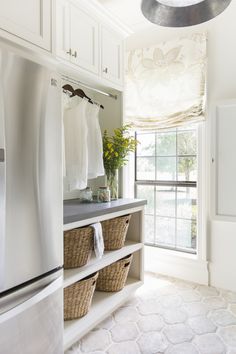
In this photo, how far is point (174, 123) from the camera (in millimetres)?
2859

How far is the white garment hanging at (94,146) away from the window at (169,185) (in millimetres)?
984

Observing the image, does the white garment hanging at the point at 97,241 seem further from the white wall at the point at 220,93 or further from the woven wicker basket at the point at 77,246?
the white wall at the point at 220,93

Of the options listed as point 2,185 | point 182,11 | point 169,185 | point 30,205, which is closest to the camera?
point 2,185

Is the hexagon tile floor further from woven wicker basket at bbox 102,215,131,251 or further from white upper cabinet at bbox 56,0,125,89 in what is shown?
white upper cabinet at bbox 56,0,125,89

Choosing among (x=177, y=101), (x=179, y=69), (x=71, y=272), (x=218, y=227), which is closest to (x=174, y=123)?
(x=177, y=101)

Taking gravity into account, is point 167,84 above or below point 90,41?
below

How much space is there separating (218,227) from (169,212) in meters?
0.59

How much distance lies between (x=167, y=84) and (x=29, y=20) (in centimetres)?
187

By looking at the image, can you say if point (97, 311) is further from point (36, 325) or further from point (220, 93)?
point (220, 93)

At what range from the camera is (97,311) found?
1.99 metres

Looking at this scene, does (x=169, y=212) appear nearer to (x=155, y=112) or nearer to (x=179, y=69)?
(x=155, y=112)

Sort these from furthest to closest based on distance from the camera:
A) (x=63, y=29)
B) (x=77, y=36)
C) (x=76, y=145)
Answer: (x=76, y=145) < (x=77, y=36) < (x=63, y=29)

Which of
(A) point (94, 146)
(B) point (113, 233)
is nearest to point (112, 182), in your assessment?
(A) point (94, 146)

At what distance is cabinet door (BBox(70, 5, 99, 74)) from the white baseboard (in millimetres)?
2069
